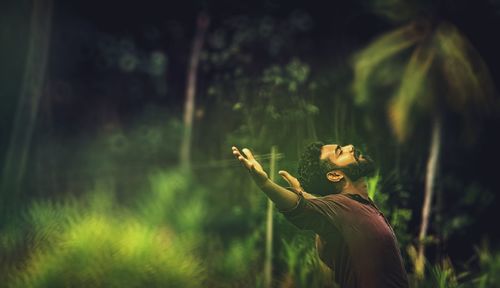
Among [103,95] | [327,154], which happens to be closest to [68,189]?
[103,95]

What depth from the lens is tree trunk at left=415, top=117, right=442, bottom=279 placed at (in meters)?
6.10

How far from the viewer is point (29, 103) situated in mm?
10531

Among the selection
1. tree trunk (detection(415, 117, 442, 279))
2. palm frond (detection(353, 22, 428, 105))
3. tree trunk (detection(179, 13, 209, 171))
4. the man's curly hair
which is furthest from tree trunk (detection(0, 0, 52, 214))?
the man's curly hair

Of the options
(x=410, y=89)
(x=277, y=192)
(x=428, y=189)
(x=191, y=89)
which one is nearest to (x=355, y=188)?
(x=277, y=192)

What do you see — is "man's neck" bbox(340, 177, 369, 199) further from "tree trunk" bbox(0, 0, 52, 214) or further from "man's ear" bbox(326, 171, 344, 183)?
"tree trunk" bbox(0, 0, 52, 214)

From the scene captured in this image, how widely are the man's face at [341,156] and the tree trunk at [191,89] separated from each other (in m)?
11.1

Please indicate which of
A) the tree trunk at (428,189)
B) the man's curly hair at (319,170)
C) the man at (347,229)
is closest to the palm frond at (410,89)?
the tree trunk at (428,189)

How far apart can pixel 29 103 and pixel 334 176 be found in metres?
8.24

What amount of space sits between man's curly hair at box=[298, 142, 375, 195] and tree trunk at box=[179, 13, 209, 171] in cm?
1101

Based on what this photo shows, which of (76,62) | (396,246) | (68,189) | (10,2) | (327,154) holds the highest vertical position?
(10,2)

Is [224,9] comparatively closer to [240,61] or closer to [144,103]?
Result: [240,61]

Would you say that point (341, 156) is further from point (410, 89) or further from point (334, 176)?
point (410, 89)

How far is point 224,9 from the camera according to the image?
52.2ft

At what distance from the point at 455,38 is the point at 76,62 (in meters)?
9.35
